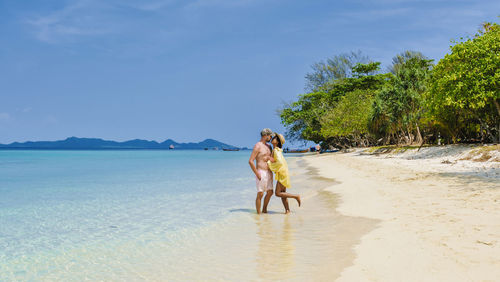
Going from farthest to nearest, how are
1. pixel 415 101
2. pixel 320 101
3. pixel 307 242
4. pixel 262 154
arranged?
1. pixel 320 101
2. pixel 415 101
3. pixel 262 154
4. pixel 307 242

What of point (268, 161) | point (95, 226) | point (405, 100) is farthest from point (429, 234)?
point (405, 100)

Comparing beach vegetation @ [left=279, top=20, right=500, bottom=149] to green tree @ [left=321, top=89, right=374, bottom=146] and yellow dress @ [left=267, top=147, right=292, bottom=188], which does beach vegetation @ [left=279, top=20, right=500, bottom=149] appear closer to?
green tree @ [left=321, top=89, right=374, bottom=146]

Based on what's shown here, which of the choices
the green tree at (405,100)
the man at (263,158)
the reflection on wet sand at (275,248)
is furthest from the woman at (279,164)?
the green tree at (405,100)

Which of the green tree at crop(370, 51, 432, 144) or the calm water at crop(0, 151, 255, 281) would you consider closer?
the calm water at crop(0, 151, 255, 281)

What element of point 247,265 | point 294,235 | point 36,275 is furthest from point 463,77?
A: point 36,275

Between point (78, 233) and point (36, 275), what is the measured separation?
2512mm

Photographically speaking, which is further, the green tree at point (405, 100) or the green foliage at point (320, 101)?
the green foliage at point (320, 101)

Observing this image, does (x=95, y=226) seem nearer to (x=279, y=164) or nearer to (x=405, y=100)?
(x=279, y=164)

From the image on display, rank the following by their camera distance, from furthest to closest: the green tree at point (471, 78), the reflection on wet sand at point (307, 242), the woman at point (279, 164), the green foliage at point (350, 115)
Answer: the green foliage at point (350, 115) → the green tree at point (471, 78) → the woman at point (279, 164) → the reflection on wet sand at point (307, 242)

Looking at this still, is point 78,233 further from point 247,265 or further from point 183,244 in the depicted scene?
point 247,265

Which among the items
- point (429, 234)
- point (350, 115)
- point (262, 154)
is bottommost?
point (429, 234)

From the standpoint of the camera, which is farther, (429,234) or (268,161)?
(268,161)

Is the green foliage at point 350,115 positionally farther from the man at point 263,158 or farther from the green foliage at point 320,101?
the man at point 263,158

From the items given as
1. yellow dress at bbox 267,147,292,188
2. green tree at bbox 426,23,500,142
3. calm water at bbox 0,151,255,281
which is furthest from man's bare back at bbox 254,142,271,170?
green tree at bbox 426,23,500,142
